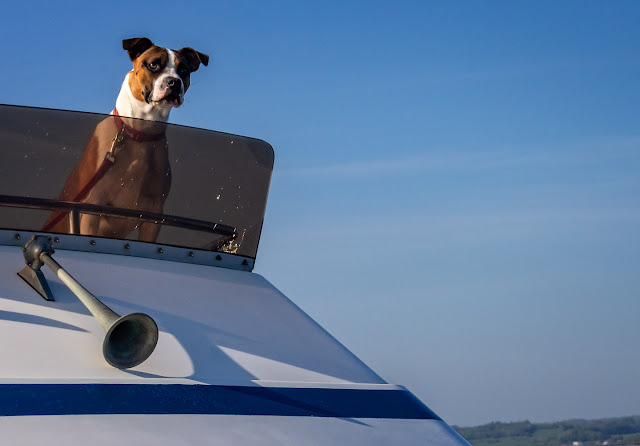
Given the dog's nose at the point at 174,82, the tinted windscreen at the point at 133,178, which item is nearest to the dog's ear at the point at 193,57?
the dog's nose at the point at 174,82

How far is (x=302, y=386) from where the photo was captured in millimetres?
2314

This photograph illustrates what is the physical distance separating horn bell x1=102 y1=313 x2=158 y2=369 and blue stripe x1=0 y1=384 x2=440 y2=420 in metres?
0.12

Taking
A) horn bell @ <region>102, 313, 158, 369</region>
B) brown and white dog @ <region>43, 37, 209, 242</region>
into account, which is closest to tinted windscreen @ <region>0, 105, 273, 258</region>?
brown and white dog @ <region>43, 37, 209, 242</region>

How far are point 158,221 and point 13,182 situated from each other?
0.58 m

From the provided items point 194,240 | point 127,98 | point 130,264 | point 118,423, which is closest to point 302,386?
point 118,423

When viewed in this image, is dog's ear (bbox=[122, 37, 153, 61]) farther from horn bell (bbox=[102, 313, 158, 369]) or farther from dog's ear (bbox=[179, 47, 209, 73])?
horn bell (bbox=[102, 313, 158, 369])

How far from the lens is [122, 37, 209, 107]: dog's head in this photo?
226 inches

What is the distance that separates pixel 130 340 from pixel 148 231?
3.53 ft

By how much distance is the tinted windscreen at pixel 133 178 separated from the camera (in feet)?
10.5

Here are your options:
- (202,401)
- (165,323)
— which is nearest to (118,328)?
(165,323)

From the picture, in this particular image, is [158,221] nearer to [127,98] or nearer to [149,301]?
[149,301]

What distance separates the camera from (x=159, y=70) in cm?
591

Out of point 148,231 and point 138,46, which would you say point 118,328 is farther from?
point 138,46

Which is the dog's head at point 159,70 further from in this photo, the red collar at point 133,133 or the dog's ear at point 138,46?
the red collar at point 133,133
